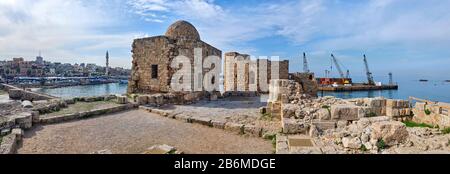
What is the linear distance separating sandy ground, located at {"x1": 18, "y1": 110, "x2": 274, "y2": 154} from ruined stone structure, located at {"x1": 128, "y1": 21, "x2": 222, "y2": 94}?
19.0 feet

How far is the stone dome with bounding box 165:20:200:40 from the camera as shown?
15.1m

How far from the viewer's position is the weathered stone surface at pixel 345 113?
664cm

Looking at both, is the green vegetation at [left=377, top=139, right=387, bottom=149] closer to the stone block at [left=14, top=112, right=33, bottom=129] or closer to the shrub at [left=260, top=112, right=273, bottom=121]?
the shrub at [left=260, top=112, right=273, bottom=121]

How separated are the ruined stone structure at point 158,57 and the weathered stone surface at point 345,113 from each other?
8868mm

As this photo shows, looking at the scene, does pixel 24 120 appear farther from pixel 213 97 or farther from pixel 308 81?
pixel 308 81

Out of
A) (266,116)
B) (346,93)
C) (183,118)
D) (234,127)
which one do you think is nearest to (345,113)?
(266,116)

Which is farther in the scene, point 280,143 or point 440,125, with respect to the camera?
point 440,125

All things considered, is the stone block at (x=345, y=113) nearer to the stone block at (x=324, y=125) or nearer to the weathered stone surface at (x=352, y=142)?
the stone block at (x=324, y=125)

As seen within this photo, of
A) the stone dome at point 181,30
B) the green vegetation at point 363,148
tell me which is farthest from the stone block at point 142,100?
the green vegetation at point 363,148

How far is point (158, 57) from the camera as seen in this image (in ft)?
45.6
